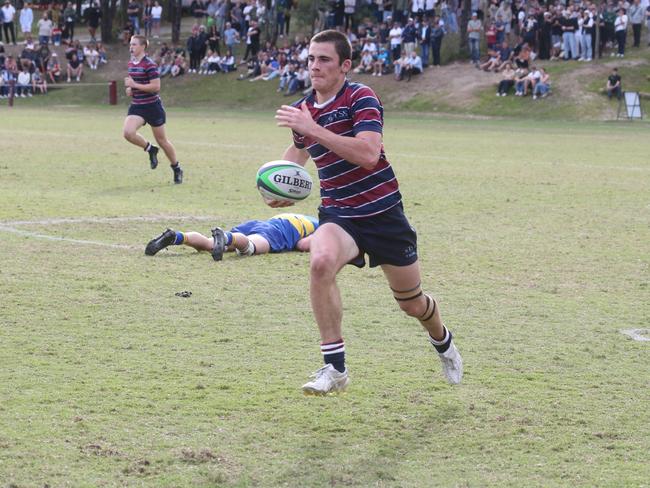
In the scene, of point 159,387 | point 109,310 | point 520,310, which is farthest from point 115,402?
point 520,310

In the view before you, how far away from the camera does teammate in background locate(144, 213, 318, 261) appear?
10617 millimetres

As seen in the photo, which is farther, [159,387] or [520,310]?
[520,310]

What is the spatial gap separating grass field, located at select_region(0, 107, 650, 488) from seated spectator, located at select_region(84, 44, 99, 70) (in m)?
40.6

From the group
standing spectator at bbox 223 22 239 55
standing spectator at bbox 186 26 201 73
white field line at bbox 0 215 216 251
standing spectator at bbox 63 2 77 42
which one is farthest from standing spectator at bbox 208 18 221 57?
white field line at bbox 0 215 216 251

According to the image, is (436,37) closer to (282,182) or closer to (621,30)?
(621,30)

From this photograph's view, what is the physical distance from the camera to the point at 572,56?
139ft

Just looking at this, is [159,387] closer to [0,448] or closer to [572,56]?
[0,448]

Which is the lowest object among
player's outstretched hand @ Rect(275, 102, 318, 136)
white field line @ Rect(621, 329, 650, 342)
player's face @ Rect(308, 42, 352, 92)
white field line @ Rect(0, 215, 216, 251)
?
white field line @ Rect(621, 329, 650, 342)

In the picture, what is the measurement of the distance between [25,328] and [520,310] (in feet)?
12.1

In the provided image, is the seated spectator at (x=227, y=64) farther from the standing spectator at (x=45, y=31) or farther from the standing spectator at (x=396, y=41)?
the standing spectator at (x=45, y=31)

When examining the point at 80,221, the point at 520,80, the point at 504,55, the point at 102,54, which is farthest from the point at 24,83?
the point at 80,221

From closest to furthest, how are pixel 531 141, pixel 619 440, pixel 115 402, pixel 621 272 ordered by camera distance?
pixel 619 440 < pixel 115 402 < pixel 621 272 < pixel 531 141

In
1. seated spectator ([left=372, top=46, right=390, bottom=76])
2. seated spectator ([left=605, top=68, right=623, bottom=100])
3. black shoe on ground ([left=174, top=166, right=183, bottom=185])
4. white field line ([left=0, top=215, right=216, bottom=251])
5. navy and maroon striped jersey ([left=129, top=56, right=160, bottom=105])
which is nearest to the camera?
white field line ([left=0, top=215, right=216, bottom=251])

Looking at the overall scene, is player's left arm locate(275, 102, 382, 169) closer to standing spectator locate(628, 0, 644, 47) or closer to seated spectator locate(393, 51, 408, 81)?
standing spectator locate(628, 0, 644, 47)
